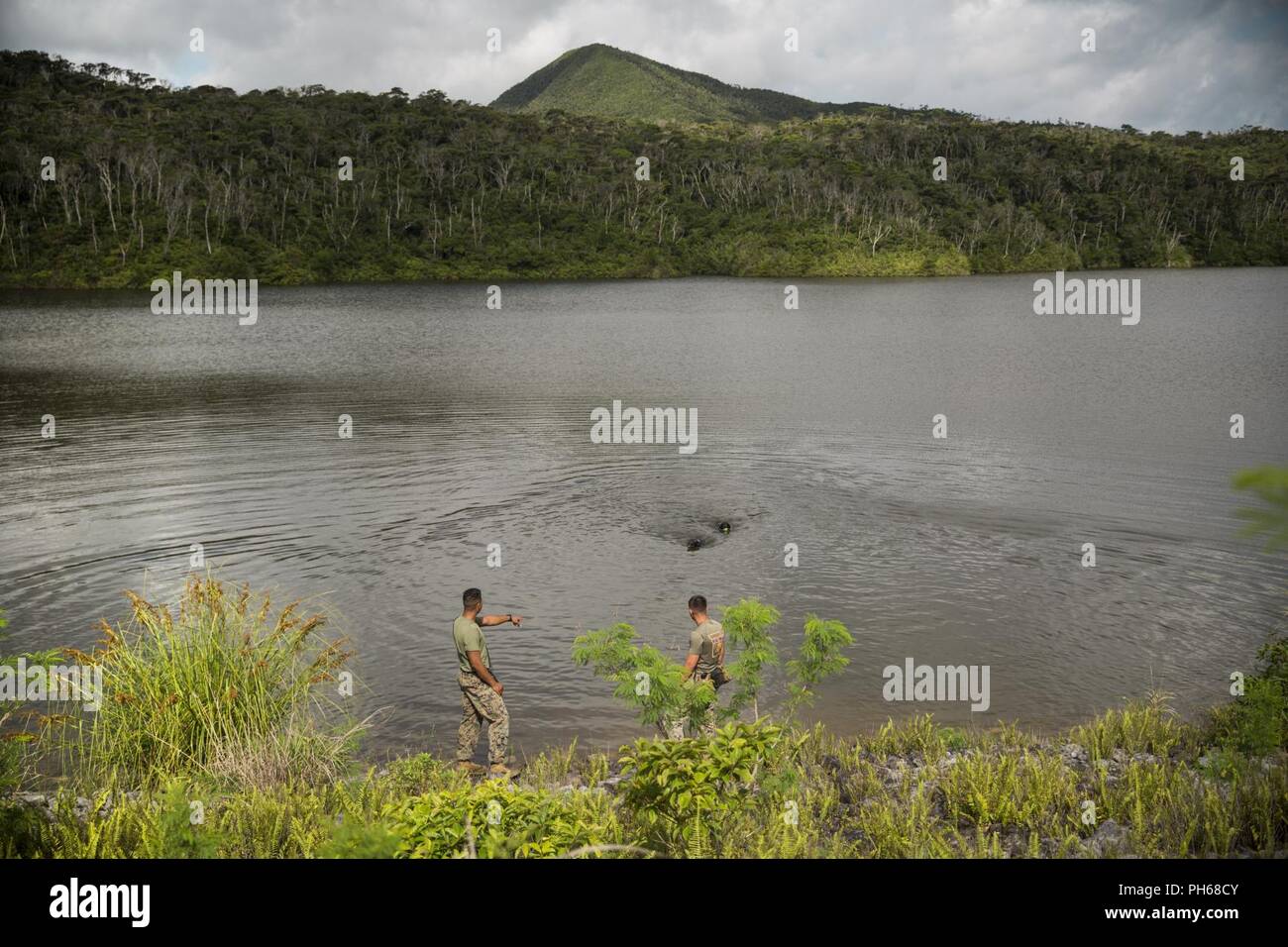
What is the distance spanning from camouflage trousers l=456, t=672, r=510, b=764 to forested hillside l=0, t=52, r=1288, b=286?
121501 mm

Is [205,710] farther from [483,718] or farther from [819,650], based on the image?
[819,650]

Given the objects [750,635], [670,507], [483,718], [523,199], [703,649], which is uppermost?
[523,199]

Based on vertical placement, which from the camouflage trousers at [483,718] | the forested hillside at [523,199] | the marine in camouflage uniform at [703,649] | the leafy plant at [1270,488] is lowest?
the camouflage trousers at [483,718]

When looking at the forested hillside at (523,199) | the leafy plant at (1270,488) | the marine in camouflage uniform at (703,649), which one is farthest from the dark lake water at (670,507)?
the forested hillside at (523,199)

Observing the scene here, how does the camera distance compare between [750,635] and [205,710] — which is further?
[750,635]

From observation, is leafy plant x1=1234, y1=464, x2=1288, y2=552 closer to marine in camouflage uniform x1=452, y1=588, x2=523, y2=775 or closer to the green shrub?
the green shrub

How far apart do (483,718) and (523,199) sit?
16325 centimetres

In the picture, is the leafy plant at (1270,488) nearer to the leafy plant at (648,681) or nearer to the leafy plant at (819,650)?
the leafy plant at (648,681)

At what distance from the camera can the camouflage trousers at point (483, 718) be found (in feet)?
35.3

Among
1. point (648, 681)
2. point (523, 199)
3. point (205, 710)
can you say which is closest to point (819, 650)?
point (648, 681)

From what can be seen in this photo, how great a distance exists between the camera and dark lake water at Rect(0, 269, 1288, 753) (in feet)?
46.6

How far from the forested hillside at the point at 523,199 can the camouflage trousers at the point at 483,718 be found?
12150 centimetres

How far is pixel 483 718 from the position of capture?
10.9 metres

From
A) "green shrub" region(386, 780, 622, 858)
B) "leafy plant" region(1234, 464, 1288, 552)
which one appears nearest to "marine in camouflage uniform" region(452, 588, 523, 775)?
"green shrub" region(386, 780, 622, 858)
